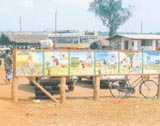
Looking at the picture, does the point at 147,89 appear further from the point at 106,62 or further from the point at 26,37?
the point at 26,37

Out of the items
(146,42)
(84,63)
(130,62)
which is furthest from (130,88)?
(146,42)

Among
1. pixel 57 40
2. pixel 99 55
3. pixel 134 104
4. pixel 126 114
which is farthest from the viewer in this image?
pixel 57 40

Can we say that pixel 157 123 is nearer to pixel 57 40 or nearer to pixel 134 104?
pixel 134 104

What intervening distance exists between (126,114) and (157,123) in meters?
1.73

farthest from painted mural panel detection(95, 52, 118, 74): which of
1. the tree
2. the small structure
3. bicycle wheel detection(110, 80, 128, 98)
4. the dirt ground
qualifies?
the tree

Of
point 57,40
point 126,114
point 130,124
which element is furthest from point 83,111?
point 57,40

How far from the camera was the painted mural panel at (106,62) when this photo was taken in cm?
1922

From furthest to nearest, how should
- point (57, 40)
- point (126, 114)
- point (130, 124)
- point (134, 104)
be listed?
point (57, 40), point (134, 104), point (126, 114), point (130, 124)

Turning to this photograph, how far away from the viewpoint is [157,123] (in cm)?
1405

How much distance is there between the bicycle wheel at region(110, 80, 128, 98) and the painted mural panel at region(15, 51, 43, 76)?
335 centimetres

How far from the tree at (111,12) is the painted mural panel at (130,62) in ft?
283

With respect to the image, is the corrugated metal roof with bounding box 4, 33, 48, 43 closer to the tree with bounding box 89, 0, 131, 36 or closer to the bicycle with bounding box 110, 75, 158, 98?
the tree with bounding box 89, 0, 131, 36

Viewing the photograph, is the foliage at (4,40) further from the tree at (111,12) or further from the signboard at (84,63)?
the signboard at (84,63)

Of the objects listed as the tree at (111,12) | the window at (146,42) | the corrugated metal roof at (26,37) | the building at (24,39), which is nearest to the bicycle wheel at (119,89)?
the window at (146,42)
